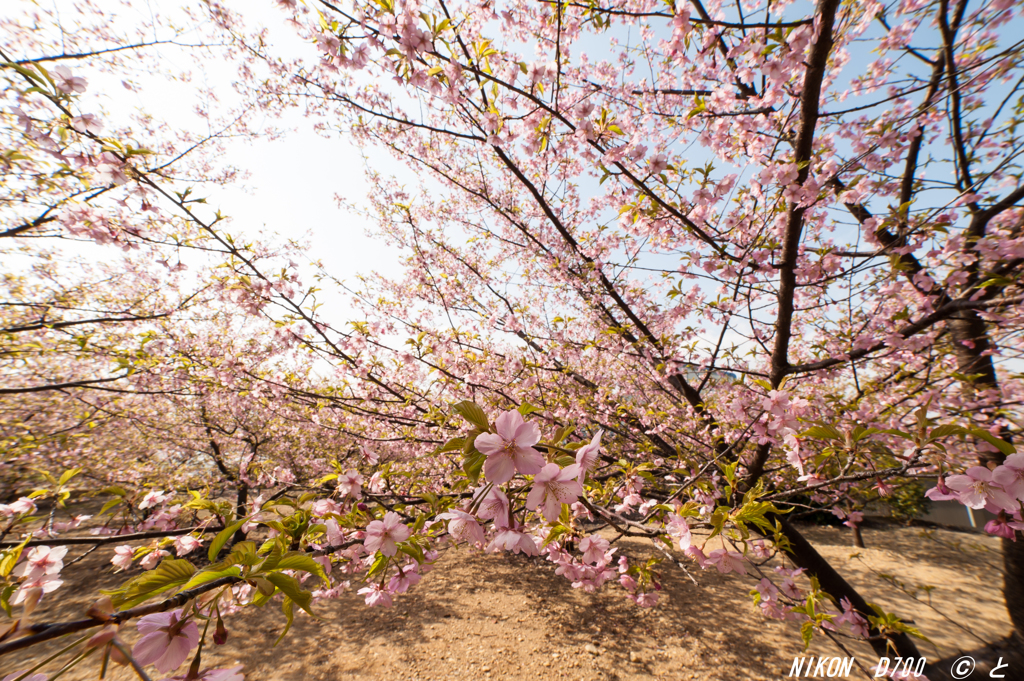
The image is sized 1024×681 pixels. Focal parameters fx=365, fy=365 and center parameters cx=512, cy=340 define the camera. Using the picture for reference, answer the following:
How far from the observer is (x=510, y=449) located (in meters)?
1.04

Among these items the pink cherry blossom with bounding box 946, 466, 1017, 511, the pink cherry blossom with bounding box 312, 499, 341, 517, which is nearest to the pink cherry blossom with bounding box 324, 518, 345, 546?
the pink cherry blossom with bounding box 312, 499, 341, 517

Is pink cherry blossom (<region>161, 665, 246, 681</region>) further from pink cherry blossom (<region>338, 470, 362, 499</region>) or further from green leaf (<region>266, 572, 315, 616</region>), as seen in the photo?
pink cherry blossom (<region>338, 470, 362, 499</region>)

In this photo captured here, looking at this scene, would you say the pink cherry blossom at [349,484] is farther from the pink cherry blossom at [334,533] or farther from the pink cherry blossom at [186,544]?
the pink cherry blossom at [186,544]

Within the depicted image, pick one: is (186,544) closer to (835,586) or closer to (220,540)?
(220,540)

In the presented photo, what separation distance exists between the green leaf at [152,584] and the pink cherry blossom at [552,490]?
Answer: 2.70ft

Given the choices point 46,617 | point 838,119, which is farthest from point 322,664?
point 838,119

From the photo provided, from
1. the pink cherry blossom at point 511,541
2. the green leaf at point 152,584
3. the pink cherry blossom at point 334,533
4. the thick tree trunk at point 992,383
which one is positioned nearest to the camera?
the green leaf at point 152,584

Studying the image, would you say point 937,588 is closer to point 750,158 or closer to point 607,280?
point 607,280

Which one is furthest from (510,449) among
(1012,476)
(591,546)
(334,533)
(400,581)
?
(1012,476)

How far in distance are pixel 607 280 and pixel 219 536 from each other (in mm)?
3933

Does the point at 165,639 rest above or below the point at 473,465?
below

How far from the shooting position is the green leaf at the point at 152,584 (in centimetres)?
84

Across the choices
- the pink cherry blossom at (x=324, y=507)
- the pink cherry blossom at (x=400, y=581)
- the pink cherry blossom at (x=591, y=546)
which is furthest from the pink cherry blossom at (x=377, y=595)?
the pink cherry blossom at (x=591, y=546)

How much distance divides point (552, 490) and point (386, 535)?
29.1 inches
